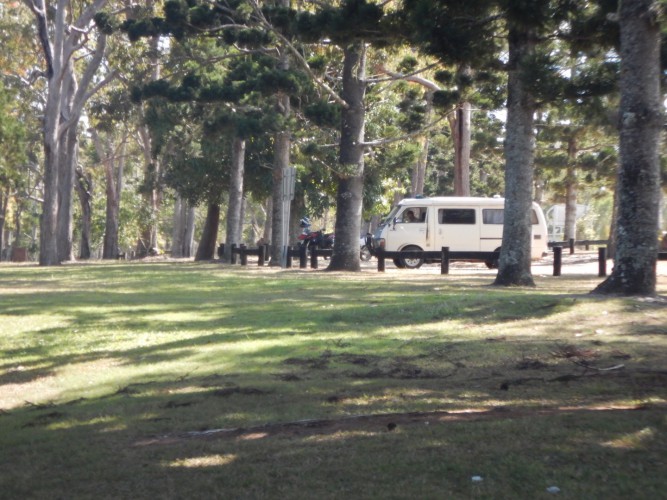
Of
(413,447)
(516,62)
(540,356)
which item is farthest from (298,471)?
(516,62)

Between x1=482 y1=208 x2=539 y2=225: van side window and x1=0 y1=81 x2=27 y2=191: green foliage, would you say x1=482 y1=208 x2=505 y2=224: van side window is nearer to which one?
x1=482 y1=208 x2=539 y2=225: van side window

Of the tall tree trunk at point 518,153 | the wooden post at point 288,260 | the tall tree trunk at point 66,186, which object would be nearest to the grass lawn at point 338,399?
the tall tree trunk at point 518,153

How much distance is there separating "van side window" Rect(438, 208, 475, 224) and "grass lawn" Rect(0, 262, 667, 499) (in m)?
15.2

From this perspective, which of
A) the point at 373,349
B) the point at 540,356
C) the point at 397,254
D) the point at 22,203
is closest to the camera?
the point at 540,356

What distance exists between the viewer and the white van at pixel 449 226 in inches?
1247

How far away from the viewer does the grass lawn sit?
598cm

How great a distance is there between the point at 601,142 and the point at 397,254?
1063cm

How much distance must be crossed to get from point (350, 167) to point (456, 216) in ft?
24.1

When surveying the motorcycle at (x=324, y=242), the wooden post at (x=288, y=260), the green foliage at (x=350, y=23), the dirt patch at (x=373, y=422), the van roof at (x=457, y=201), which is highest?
the green foliage at (x=350, y=23)

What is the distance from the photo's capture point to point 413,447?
6.55 m

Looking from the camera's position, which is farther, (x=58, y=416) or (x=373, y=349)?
(x=373, y=349)

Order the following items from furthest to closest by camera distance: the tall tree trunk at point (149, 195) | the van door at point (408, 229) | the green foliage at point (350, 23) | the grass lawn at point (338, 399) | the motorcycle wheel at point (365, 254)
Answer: the tall tree trunk at point (149, 195), the motorcycle wheel at point (365, 254), the van door at point (408, 229), the green foliage at point (350, 23), the grass lawn at point (338, 399)

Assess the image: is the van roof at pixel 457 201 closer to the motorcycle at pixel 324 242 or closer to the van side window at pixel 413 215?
the van side window at pixel 413 215

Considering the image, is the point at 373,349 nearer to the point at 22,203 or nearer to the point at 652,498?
the point at 652,498
